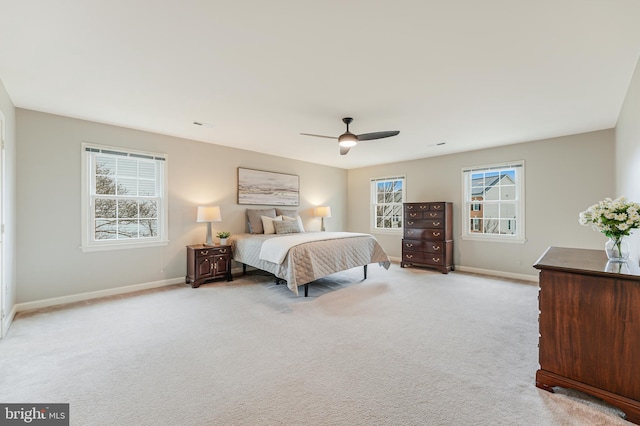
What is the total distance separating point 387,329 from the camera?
115 inches

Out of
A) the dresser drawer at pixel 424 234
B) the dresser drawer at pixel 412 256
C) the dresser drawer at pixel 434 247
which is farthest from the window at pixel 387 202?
the dresser drawer at pixel 434 247

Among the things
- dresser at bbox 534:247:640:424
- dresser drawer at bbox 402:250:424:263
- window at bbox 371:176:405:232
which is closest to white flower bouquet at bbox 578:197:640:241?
dresser at bbox 534:247:640:424

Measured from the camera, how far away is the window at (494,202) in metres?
5.18

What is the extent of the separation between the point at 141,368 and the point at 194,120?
308 cm

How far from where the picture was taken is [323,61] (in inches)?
94.6

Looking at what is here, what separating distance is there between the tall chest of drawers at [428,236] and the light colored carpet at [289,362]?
185cm

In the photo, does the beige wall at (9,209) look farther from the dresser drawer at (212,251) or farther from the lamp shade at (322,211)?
the lamp shade at (322,211)

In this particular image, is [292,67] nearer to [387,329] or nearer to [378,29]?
[378,29]

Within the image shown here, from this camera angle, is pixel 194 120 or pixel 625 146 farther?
pixel 194 120

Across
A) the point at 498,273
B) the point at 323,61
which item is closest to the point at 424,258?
the point at 498,273

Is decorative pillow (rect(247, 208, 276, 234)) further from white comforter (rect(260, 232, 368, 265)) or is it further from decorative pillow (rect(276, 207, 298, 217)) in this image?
white comforter (rect(260, 232, 368, 265))

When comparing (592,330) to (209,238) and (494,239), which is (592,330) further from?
(209,238)

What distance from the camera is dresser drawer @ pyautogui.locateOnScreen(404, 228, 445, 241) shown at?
224 inches

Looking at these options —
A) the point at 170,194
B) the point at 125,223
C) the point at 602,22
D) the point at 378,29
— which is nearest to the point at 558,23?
A: the point at 602,22
